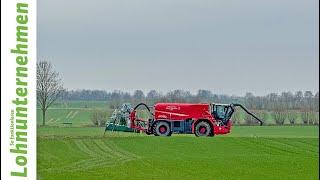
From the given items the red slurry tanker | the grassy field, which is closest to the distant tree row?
the red slurry tanker

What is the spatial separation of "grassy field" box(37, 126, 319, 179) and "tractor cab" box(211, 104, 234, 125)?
137 mm

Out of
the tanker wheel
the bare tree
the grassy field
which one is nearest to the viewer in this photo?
the bare tree

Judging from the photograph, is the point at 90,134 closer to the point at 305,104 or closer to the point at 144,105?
the point at 144,105

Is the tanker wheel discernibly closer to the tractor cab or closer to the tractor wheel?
the tractor wheel

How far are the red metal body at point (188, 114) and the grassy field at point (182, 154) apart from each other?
0.10 meters

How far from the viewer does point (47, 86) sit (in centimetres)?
599

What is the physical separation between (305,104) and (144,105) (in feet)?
4.69

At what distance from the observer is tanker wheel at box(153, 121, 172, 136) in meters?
6.27

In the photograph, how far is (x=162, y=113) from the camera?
6.21m

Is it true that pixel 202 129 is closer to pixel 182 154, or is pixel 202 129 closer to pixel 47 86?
pixel 182 154

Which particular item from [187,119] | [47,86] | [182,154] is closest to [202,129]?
[187,119]

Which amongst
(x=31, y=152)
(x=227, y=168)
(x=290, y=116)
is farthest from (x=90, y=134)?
(x=290, y=116)

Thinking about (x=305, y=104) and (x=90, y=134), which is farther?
(x=90, y=134)

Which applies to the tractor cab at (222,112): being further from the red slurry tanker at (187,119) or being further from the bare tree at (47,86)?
the bare tree at (47,86)
